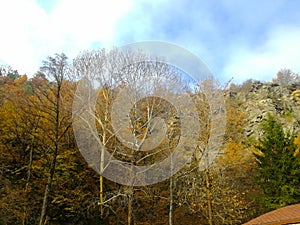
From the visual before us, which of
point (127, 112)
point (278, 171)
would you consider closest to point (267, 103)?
point (278, 171)

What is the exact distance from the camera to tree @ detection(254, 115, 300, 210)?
14.4 metres

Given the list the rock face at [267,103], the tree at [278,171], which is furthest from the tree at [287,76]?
the tree at [278,171]

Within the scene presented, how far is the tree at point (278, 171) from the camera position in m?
14.4

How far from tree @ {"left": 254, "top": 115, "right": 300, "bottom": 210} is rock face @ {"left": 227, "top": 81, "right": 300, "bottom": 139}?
8.50m

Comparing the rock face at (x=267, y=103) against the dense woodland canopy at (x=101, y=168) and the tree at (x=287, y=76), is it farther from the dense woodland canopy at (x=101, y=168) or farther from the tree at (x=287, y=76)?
the tree at (x=287, y=76)

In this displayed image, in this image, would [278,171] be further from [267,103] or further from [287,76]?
[287,76]

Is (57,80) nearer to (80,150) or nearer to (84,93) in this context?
(84,93)

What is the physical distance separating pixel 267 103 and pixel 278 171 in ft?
49.7

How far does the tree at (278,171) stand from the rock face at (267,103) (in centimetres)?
850

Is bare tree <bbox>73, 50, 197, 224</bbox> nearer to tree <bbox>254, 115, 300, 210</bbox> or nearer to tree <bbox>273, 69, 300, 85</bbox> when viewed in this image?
tree <bbox>254, 115, 300, 210</bbox>

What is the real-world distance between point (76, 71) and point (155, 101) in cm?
436

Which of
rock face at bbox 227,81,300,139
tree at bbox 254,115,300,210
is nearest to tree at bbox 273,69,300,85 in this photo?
rock face at bbox 227,81,300,139

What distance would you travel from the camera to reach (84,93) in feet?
50.6

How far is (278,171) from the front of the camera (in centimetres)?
1520
